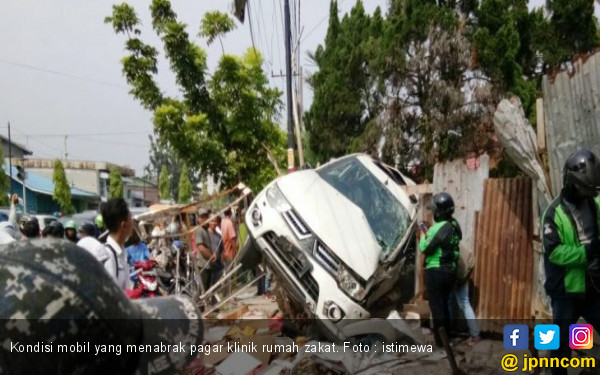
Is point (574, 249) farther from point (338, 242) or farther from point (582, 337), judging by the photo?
point (338, 242)

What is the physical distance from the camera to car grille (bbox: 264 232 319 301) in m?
6.25

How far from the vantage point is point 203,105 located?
15.1 metres

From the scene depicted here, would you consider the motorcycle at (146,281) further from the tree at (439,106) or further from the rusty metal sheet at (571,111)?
the tree at (439,106)

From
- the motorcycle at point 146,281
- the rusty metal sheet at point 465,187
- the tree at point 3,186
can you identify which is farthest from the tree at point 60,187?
the rusty metal sheet at point 465,187

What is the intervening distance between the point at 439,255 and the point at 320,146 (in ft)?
37.9

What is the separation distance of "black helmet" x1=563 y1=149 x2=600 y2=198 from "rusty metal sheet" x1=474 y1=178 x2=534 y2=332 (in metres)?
2.09

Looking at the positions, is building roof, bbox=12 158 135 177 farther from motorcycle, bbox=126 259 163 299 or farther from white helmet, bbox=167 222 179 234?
motorcycle, bbox=126 259 163 299

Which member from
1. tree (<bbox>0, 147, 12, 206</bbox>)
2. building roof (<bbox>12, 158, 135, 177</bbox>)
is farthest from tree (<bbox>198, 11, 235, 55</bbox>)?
building roof (<bbox>12, 158, 135, 177</bbox>)

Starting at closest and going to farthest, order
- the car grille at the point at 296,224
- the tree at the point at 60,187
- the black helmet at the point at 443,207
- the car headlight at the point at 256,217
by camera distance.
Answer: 1. the black helmet at the point at 443,207
2. the car grille at the point at 296,224
3. the car headlight at the point at 256,217
4. the tree at the point at 60,187

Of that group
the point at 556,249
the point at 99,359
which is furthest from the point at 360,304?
the point at 99,359

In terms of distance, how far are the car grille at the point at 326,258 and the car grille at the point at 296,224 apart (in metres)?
0.18

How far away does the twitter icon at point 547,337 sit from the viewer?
153 inches

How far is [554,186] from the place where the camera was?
17.3 ft

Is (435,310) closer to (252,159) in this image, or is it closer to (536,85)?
(536,85)
